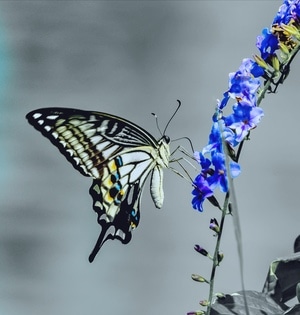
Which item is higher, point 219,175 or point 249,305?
point 219,175

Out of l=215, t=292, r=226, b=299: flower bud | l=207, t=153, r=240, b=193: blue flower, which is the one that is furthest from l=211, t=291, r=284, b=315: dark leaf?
l=207, t=153, r=240, b=193: blue flower

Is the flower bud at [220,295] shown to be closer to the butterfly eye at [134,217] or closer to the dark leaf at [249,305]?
the dark leaf at [249,305]

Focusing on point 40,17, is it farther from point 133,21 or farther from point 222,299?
point 222,299

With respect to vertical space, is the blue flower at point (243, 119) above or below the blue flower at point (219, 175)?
above

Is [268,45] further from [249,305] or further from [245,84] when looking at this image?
[249,305]

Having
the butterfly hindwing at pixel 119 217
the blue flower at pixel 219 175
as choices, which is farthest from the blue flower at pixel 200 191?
the butterfly hindwing at pixel 119 217

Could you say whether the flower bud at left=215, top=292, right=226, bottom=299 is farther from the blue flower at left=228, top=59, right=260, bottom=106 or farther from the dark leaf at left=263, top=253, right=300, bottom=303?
the blue flower at left=228, top=59, right=260, bottom=106

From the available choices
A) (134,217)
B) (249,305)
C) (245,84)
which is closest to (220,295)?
(249,305)

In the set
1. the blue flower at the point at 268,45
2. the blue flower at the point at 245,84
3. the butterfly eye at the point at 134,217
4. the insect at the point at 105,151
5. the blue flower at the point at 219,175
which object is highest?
the insect at the point at 105,151
